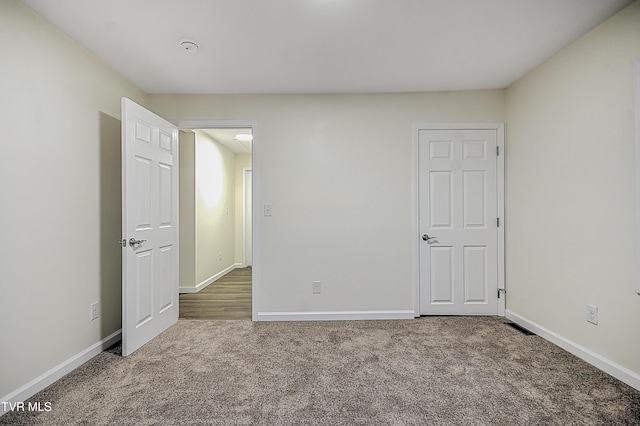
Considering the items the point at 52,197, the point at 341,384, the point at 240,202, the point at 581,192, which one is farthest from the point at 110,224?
the point at 240,202

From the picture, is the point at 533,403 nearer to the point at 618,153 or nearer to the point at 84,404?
the point at 618,153

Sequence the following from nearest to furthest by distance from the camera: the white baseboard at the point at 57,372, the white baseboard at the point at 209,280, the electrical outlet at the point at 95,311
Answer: the white baseboard at the point at 57,372
the electrical outlet at the point at 95,311
the white baseboard at the point at 209,280

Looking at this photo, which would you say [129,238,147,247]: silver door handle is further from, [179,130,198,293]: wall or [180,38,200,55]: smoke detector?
[179,130,198,293]: wall

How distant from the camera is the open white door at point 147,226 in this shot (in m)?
2.47

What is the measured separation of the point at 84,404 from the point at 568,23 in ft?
12.6

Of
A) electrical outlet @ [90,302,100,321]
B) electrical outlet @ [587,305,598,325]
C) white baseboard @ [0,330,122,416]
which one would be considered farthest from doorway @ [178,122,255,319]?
electrical outlet @ [587,305,598,325]

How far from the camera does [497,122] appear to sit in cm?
332

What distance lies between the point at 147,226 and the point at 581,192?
11.3ft

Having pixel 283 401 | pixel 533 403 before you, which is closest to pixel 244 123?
pixel 283 401

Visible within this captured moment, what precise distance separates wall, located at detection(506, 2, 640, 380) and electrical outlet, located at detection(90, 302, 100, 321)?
145 inches

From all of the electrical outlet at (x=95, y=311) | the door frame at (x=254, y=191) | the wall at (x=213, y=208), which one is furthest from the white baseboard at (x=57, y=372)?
the wall at (x=213, y=208)

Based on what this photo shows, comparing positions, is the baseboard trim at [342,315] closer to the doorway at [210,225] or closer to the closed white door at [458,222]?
the closed white door at [458,222]

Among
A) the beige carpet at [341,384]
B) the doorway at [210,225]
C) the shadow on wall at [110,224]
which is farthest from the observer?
the doorway at [210,225]

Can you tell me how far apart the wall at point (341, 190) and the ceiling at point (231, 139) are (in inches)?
58.8
